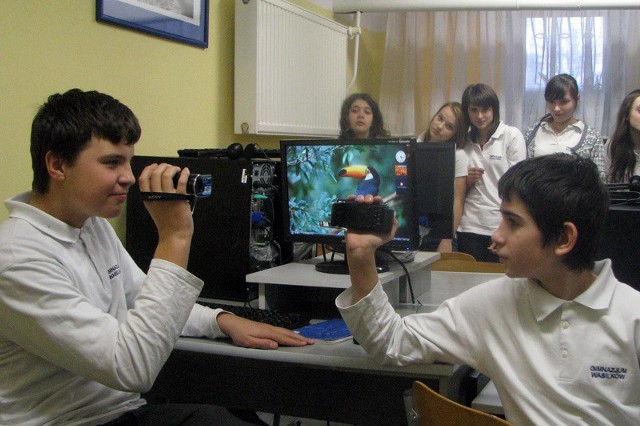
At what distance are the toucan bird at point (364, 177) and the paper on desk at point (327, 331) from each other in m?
0.38

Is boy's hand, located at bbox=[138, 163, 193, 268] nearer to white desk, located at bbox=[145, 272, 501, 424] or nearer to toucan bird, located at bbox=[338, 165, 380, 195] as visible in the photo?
white desk, located at bbox=[145, 272, 501, 424]

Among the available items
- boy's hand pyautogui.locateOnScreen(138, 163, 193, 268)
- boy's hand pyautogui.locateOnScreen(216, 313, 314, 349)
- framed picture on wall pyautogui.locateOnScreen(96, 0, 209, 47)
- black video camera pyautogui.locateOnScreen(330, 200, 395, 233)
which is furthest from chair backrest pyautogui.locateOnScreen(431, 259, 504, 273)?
boy's hand pyautogui.locateOnScreen(138, 163, 193, 268)

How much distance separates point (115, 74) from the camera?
2672 millimetres

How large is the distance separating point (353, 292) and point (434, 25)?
12.7ft

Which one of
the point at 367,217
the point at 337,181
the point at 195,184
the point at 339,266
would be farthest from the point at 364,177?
the point at 195,184

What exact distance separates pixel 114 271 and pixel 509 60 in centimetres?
389

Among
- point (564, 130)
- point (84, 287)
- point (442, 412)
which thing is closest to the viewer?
point (442, 412)

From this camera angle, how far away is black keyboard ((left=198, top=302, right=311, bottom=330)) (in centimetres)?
182

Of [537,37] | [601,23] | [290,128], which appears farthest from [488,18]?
[290,128]

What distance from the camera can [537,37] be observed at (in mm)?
4793

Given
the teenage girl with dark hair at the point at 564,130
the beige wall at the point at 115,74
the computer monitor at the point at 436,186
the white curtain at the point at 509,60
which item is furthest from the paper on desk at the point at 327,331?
the white curtain at the point at 509,60

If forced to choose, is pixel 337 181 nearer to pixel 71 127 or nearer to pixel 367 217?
pixel 367 217

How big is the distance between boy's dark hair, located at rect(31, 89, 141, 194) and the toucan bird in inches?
29.1

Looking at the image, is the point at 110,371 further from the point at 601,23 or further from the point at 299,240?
the point at 601,23
